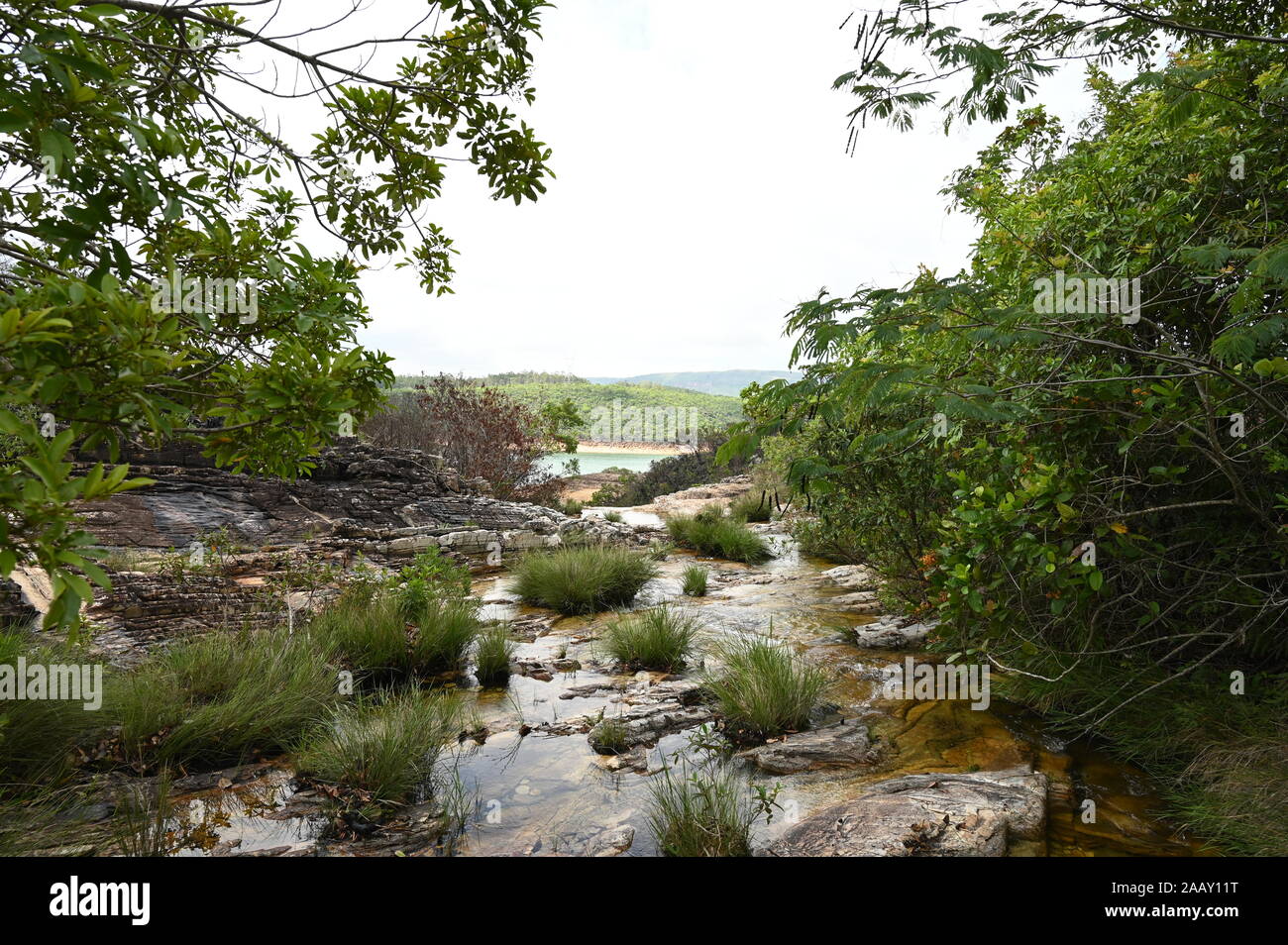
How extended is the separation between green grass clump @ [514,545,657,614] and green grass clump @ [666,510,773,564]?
10.1ft

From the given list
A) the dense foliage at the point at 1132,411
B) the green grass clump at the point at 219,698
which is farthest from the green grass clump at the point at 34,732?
the dense foliage at the point at 1132,411

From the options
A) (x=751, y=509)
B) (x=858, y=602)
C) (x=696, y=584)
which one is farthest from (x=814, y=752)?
(x=751, y=509)

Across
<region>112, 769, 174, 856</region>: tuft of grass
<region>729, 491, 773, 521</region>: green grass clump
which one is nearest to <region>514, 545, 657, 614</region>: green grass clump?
<region>112, 769, 174, 856</region>: tuft of grass

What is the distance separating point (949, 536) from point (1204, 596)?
1383 mm

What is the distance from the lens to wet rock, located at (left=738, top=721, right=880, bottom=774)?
386 cm

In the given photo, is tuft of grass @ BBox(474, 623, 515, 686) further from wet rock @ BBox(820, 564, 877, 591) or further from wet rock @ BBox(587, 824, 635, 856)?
wet rock @ BBox(820, 564, 877, 591)

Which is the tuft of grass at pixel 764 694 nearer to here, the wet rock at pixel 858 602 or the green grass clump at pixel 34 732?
the wet rock at pixel 858 602

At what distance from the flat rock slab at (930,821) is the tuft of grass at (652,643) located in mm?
2541

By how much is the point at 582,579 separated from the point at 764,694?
13.3ft

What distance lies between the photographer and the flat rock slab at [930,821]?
280 centimetres

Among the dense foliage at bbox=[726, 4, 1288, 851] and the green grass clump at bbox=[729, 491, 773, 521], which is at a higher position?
the dense foliage at bbox=[726, 4, 1288, 851]

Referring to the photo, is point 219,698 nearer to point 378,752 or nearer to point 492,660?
point 378,752

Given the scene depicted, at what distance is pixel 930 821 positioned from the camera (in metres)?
2.94
